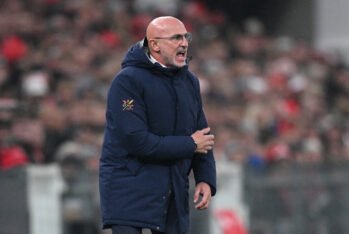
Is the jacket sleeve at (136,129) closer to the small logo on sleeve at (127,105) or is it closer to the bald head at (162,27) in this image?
the small logo on sleeve at (127,105)

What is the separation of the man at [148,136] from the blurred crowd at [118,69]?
4.04m

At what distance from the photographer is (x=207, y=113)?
15.5 metres

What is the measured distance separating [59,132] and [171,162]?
17.9ft

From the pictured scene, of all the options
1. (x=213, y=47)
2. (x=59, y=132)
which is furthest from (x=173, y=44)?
(x=213, y=47)

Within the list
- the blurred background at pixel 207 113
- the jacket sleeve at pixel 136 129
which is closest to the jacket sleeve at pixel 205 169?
the jacket sleeve at pixel 136 129

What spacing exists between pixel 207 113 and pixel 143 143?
27.9 feet

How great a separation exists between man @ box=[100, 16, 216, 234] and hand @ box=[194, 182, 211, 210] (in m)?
0.01

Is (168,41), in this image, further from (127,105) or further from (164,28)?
(127,105)

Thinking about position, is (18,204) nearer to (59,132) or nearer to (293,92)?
(59,132)

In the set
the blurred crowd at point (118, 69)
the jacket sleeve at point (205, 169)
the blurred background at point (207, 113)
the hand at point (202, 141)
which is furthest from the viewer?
the blurred crowd at point (118, 69)

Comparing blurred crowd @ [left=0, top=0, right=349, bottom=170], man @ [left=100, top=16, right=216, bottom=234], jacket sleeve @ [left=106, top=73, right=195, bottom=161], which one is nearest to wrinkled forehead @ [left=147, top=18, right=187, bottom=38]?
man @ [left=100, top=16, right=216, bottom=234]

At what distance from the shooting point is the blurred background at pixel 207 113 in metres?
11.3

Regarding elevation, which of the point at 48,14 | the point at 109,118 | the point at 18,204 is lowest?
the point at 18,204

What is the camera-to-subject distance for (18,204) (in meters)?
10.8
